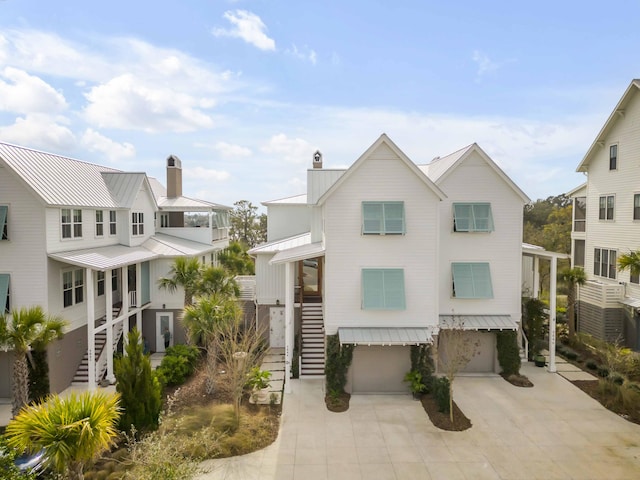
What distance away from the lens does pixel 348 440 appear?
1525cm

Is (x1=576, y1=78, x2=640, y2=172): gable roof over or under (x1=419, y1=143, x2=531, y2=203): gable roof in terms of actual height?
over

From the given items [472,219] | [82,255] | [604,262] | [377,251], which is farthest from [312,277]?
[604,262]

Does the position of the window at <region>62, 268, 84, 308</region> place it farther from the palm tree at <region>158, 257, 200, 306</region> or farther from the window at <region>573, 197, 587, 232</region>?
the window at <region>573, 197, 587, 232</region>

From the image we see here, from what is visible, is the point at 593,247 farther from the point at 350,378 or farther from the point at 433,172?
the point at 350,378

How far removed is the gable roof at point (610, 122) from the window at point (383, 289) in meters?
17.9

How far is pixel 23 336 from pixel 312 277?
1687 cm

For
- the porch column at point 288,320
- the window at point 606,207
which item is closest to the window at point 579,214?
the window at point 606,207

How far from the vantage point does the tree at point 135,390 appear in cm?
1438

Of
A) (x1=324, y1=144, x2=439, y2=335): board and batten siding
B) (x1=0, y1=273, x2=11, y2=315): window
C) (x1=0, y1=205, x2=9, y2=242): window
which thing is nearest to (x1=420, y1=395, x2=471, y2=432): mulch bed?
(x1=324, y1=144, x2=439, y2=335): board and batten siding

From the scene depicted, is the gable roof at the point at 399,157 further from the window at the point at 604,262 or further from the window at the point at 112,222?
the window at the point at 604,262

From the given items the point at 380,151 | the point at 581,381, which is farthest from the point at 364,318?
the point at 581,381

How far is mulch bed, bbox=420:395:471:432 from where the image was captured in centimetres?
1603

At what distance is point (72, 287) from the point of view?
2117cm

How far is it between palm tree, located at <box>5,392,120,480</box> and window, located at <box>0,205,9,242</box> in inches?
470
